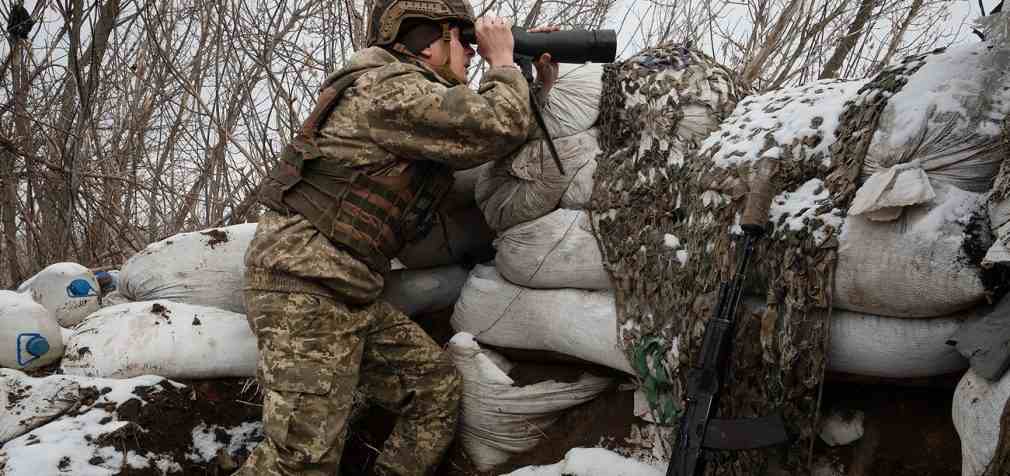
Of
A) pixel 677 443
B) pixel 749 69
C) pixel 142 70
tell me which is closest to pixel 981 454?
pixel 677 443

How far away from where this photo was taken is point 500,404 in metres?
2.22

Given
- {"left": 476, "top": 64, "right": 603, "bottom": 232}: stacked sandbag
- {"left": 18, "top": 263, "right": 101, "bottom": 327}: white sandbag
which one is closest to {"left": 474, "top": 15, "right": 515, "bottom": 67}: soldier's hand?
{"left": 476, "top": 64, "right": 603, "bottom": 232}: stacked sandbag

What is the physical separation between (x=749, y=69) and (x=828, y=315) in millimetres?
2379

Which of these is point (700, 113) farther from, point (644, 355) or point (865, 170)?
point (644, 355)

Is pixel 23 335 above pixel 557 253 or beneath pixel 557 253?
beneath

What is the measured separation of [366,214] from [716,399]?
101 centimetres

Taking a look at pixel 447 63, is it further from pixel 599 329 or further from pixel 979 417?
pixel 979 417

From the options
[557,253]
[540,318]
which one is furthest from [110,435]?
[557,253]

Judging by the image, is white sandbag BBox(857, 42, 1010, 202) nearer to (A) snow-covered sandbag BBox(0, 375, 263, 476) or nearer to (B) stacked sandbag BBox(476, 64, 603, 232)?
(B) stacked sandbag BBox(476, 64, 603, 232)

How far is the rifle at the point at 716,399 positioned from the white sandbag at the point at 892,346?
20 cm

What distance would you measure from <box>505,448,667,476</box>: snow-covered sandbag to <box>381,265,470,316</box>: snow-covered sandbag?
0.76m

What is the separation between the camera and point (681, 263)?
6.10ft

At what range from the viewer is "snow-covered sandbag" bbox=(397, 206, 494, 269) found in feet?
8.09

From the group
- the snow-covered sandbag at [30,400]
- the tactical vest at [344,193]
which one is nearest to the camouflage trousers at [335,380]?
the tactical vest at [344,193]
